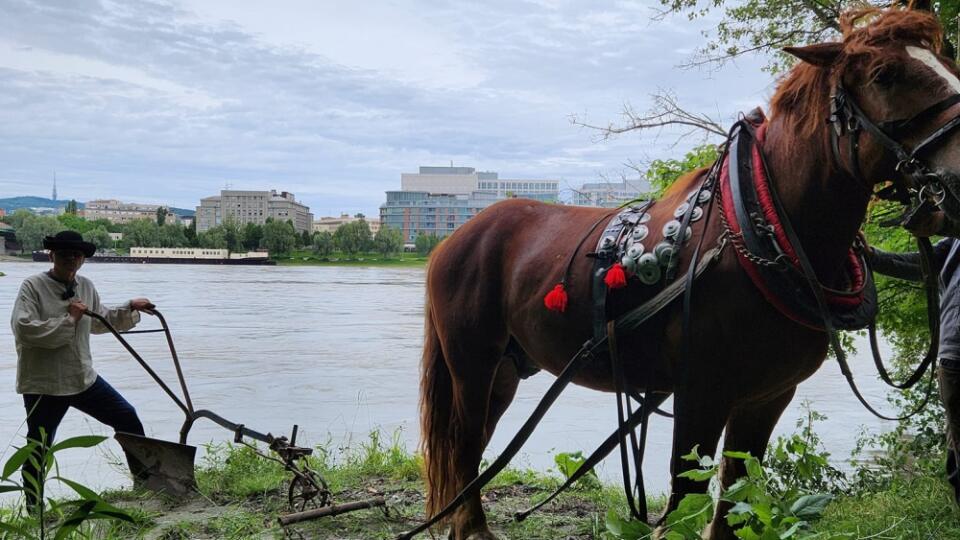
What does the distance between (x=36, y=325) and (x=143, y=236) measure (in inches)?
3237

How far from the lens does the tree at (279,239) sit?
78.4 metres

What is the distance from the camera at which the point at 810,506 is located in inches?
68.4

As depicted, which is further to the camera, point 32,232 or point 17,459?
point 32,232

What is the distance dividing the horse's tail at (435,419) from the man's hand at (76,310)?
2180mm

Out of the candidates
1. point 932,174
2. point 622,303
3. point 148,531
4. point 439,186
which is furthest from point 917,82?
point 439,186

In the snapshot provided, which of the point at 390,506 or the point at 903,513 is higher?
the point at 903,513

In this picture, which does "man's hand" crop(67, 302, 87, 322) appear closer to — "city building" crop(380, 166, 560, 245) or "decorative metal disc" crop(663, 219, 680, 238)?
"decorative metal disc" crop(663, 219, 680, 238)

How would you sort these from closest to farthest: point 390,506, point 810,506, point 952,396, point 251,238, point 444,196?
point 810,506 → point 952,396 → point 390,506 → point 444,196 → point 251,238

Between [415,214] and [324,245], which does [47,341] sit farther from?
[415,214]

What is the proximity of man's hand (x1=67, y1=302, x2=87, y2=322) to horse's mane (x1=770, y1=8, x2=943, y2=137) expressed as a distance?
13.1ft

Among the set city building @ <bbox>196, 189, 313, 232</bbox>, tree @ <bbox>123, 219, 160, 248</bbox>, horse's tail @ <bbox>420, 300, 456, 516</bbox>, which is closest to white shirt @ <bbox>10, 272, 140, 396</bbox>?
horse's tail @ <bbox>420, 300, 456, 516</bbox>

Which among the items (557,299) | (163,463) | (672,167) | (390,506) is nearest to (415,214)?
(672,167)

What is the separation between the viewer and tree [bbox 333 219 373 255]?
3300 inches

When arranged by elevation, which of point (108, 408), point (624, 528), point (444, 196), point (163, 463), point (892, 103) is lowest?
point (163, 463)
